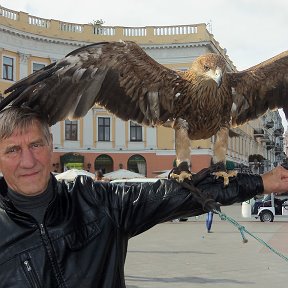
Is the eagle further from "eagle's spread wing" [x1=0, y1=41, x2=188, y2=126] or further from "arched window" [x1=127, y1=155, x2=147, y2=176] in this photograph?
"arched window" [x1=127, y1=155, x2=147, y2=176]

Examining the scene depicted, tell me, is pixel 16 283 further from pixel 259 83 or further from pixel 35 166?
pixel 259 83

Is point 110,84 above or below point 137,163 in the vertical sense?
above

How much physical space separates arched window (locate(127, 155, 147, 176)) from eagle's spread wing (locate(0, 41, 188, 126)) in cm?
3359

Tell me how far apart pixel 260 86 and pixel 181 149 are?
0.82 metres

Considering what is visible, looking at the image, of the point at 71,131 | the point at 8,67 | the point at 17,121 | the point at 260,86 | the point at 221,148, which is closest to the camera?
the point at 17,121

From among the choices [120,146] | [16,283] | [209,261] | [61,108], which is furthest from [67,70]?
[120,146]

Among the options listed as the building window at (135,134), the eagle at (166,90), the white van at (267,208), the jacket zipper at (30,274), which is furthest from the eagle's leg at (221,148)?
the building window at (135,134)

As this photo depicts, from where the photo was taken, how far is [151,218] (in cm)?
226

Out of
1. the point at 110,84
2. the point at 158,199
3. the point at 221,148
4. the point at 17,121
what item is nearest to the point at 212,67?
the point at 221,148

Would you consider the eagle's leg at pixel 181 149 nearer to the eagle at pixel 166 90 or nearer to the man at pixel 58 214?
the eagle at pixel 166 90

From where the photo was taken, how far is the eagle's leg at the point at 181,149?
2594 mm

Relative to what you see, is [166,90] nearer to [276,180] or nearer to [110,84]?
[110,84]

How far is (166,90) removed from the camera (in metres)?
3.27

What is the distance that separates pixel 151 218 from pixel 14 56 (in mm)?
32810
